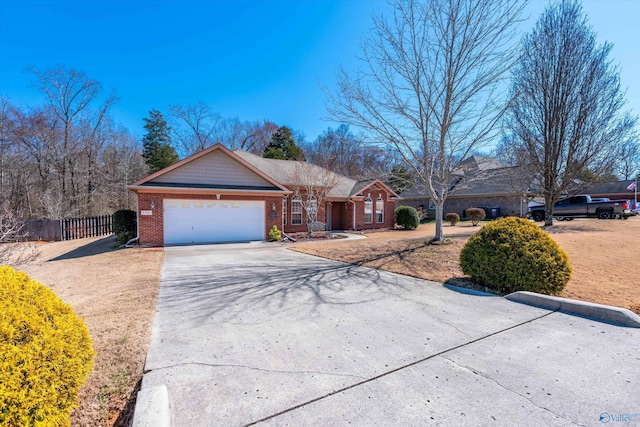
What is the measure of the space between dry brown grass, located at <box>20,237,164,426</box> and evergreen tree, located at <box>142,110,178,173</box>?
27.0m

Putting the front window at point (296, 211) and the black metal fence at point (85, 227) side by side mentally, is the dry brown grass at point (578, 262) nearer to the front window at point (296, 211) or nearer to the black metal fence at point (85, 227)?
the front window at point (296, 211)

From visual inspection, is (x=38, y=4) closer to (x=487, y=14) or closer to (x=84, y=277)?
(x=84, y=277)

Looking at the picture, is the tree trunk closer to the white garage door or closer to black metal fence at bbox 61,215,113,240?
the white garage door

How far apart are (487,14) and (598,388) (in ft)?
36.2

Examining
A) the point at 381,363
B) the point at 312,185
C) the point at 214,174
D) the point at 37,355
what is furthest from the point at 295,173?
the point at 37,355

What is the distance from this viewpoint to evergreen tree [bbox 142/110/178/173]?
111 ft

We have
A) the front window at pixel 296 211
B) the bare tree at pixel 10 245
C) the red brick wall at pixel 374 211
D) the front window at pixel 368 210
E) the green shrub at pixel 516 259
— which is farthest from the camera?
the front window at pixel 368 210

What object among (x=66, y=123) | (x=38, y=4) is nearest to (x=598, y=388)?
(x=38, y=4)

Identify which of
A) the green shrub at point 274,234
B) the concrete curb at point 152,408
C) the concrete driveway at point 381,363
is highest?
the green shrub at point 274,234

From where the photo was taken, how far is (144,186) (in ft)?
41.3

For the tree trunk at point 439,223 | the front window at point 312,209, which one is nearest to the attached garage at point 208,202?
the front window at point 312,209

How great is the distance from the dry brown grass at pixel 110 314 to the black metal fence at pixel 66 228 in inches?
387

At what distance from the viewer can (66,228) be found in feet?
57.0

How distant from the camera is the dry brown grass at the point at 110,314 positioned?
2.53 metres
